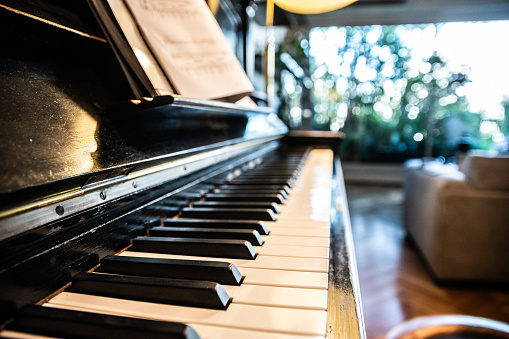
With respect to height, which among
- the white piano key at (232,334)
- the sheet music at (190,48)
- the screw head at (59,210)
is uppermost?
the sheet music at (190,48)

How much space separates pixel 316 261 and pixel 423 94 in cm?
721

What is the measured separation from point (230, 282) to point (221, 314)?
86 mm

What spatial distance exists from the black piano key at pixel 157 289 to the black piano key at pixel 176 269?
5cm

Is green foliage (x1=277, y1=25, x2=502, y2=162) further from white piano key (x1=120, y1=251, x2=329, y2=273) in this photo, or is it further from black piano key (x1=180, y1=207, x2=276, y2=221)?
white piano key (x1=120, y1=251, x2=329, y2=273)

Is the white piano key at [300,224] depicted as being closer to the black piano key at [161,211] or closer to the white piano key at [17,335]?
the black piano key at [161,211]

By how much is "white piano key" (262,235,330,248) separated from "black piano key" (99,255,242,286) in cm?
19

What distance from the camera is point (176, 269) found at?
0.57 m

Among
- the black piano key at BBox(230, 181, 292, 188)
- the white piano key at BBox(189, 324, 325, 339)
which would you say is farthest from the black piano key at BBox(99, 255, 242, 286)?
the black piano key at BBox(230, 181, 292, 188)

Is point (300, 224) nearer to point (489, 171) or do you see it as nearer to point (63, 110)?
point (63, 110)

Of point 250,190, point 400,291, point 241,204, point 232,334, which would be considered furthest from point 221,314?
point 400,291

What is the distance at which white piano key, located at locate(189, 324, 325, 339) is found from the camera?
424 millimetres

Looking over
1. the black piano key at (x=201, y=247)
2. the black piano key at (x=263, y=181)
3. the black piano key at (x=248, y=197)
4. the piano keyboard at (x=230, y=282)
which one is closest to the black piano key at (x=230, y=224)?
the piano keyboard at (x=230, y=282)

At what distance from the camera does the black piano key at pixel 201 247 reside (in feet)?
2.19

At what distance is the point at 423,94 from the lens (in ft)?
22.4
